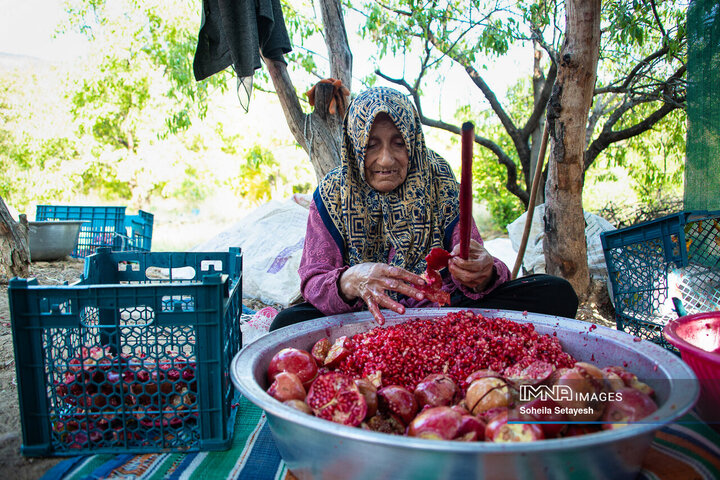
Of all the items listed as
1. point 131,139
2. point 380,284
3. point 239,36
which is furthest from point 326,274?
point 131,139

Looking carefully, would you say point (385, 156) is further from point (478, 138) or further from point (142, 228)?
point (142, 228)

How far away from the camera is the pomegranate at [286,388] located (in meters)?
1.22

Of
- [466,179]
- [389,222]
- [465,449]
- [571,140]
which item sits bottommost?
[465,449]

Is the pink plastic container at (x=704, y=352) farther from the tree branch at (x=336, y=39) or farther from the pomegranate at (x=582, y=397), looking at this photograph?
the tree branch at (x=336, y=39)

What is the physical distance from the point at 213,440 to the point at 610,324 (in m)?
3.30

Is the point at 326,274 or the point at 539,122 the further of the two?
the point at 539,122

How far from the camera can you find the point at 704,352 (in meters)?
1.22

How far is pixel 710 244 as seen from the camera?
7.24 ft

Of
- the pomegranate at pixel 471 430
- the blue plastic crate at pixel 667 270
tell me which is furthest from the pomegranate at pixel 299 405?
the blue plastic crate at pixel 667 270

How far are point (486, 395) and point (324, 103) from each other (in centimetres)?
327

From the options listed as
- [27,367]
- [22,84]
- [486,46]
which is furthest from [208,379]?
[22,84]

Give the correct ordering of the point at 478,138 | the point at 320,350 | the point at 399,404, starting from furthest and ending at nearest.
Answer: the point at 478,138, the point at 320,350, the point at 399,404

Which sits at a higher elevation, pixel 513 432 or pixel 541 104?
pixel 541 104

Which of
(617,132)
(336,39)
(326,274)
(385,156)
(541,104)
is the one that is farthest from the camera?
(541,104)
